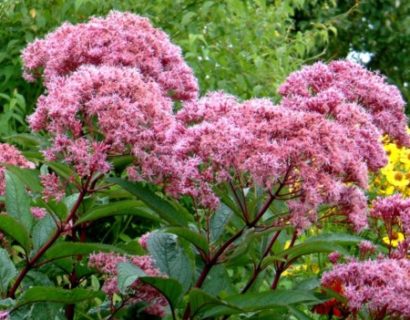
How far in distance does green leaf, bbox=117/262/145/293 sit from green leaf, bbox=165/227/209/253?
108 millimetres

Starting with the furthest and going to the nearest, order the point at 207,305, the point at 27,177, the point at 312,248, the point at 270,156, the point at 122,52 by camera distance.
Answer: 1. the point at 122,52
2. the point at 27,177
3. the point at 312,248
4. the point at 207,305
5. the point at 270,156

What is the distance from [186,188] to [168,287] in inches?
8.0

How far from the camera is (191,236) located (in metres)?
1.90

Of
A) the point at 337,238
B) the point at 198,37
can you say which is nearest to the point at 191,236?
the point at 337,238

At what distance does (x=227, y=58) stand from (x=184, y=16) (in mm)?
325

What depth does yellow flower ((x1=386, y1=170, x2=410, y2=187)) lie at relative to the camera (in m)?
4.54

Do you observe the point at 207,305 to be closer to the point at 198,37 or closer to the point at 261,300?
the point at 261,300

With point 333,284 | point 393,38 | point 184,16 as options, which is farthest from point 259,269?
point 393,38

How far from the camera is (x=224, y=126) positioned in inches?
74.8

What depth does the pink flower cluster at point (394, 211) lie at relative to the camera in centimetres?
228

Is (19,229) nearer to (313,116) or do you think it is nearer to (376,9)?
(313,116)

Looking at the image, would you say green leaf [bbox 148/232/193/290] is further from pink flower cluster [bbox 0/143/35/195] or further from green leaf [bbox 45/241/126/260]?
pink flower cluster [bbox 0/143/35/195]

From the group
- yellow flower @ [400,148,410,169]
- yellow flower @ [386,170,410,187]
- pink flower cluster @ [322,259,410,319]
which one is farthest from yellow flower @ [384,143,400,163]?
pink flower cluster @ [322,259,410,319]

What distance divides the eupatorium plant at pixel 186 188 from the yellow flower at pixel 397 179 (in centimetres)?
224
